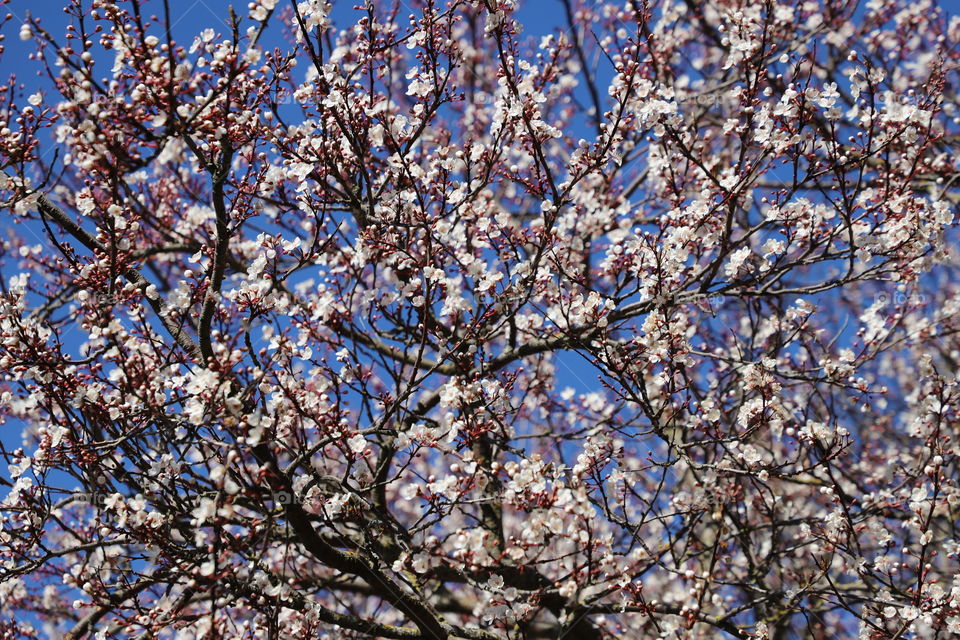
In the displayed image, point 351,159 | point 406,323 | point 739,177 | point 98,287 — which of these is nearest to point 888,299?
point 739,177

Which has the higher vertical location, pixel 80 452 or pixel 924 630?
pixel 80 452

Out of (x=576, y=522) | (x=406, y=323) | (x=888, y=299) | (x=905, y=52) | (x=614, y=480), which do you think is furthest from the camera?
(x=905, y=52)

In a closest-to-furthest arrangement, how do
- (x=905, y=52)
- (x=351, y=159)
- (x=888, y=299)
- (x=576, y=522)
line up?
1. (x=576, y=522)
2. (x=351, y=159)
3. (x=888, y=299)
4. (x=905, y=52)

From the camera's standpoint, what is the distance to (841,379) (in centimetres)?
541

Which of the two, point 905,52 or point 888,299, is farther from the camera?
point 905,52

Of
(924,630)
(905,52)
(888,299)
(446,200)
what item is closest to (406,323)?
(446,200)

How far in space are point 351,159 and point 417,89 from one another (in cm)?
96

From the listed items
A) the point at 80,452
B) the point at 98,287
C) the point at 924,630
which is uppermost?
the point at 98,287

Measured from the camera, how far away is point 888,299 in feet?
20.5

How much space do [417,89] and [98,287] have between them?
2171 mm

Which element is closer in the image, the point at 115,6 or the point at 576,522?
the point at 115,6

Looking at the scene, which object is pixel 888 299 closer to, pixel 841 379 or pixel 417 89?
pixel 841 379

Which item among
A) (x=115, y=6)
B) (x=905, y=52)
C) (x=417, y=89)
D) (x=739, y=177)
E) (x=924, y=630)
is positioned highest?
(x=905, y=52)

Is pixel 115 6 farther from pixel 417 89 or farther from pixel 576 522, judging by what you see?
pixel 576 522
